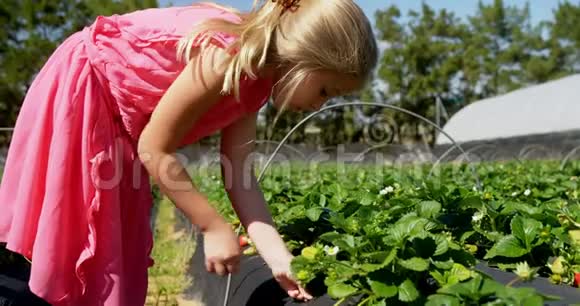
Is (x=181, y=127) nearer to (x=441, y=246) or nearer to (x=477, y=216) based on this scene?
(x=441, y=246)

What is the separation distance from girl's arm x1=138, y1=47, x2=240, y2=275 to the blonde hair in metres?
0.04

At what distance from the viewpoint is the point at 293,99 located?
1.46m

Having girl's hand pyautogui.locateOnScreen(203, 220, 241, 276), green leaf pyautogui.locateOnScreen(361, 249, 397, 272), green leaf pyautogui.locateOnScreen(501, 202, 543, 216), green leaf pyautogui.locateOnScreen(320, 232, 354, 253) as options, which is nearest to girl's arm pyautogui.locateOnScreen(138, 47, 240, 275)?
girl's hand pyautogui.locateOnScreen(203, 220, 241, 276)

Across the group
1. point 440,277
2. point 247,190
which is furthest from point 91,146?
point 440,277

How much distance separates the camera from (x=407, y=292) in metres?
1.10

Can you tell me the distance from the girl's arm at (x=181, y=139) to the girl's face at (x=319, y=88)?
173 millimetres

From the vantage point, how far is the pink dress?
162 centimetres

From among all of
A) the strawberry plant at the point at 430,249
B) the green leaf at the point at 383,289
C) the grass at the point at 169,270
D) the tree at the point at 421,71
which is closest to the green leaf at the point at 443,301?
the strawberry plant at the point at 430,249

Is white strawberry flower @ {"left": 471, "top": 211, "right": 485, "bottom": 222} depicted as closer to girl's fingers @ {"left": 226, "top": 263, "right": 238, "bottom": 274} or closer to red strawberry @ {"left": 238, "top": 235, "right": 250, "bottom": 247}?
girl's fingers @ {"left": 226, "top": 263, "right": 238, "bottom": 274}

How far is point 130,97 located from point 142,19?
0.71ft

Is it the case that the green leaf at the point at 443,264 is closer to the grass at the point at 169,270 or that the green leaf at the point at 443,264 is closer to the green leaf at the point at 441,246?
the green leaf at the point at 441,246

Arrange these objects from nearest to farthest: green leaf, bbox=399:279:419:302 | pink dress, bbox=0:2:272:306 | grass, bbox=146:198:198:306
Answer: green leaf, bbox=399:279:419:302, pink dress, bbox=0:2:272:306, grass, bbox=146:198:198:306

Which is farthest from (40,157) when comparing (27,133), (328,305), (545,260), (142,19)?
(545,260)

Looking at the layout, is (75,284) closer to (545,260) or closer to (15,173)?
(15,173)
